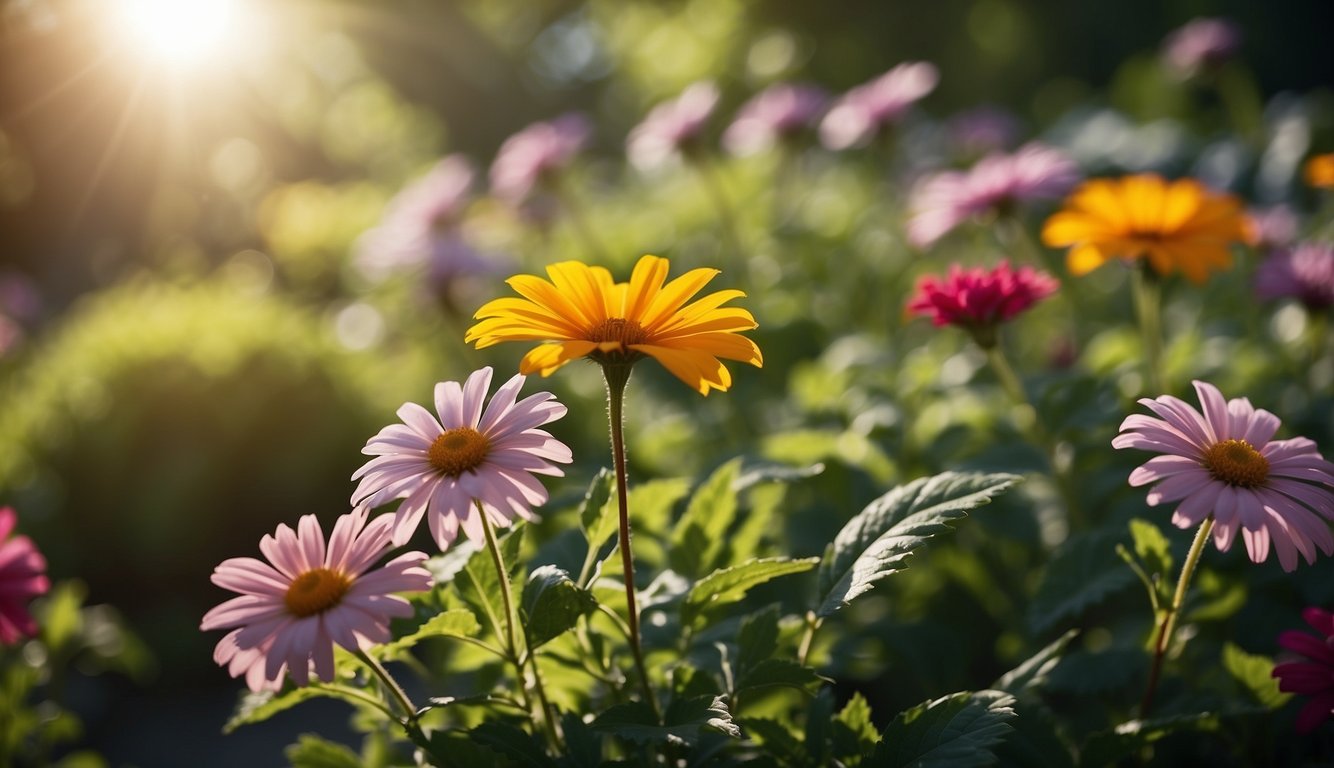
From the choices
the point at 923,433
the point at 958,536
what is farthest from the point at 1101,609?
the point at 923,433

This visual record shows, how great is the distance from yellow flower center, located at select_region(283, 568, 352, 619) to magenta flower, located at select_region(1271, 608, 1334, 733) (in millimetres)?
1103

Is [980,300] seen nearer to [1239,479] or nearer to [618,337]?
[1239,479]

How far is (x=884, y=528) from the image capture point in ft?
4.07

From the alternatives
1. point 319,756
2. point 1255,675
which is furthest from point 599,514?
point 1255,675

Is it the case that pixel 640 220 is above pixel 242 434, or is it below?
above

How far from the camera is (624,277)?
365 centimetres

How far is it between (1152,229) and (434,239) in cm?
208

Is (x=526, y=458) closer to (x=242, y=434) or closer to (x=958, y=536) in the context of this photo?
(x=958, y=536)

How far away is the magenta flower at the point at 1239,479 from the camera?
3.30ft

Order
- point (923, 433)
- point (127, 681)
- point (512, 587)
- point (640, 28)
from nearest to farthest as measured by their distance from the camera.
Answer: point (512, 587) → point (923, 433) → point (127, 681) → point (640, 28)

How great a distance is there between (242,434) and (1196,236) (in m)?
3.77

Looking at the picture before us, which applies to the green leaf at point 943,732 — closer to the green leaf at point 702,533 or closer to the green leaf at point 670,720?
the green leaf at point 670,720

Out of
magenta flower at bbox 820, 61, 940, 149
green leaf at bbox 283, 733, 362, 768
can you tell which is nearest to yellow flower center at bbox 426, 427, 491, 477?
green leaf at bbox 283, 733, 362, 768

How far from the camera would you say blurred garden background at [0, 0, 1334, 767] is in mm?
2006
